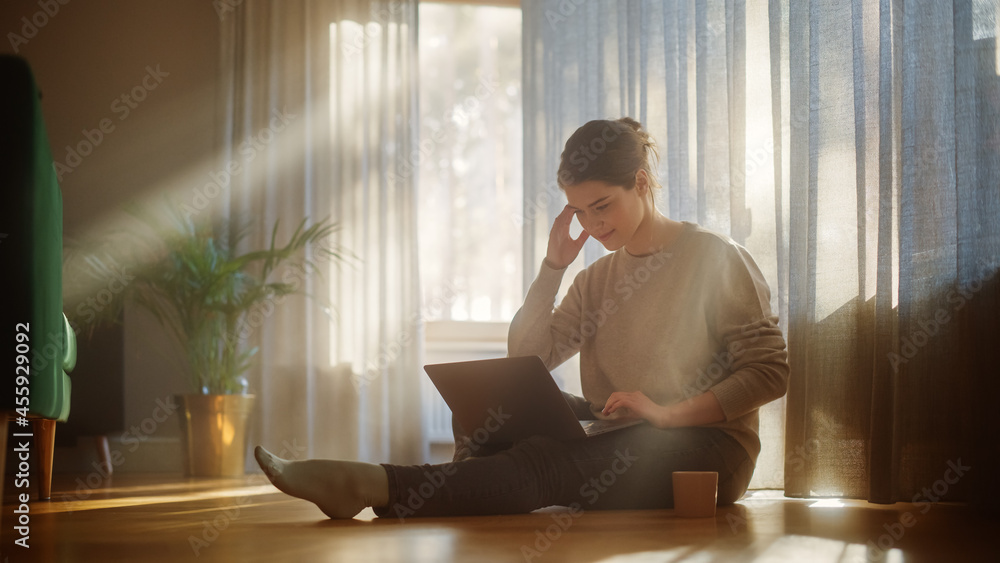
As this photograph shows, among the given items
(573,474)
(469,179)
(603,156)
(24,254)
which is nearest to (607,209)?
(603,156)

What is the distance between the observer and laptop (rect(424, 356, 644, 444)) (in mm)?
Answer: 1718

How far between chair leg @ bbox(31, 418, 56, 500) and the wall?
1490 mm

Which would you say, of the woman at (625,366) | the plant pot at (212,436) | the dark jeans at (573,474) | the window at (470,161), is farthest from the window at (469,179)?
the dark jeans at (573,474)

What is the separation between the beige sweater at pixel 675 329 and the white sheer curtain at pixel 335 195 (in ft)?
5.69

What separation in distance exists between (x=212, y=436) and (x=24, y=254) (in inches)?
78.8

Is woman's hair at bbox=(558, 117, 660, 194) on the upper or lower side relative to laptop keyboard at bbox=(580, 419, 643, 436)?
upper

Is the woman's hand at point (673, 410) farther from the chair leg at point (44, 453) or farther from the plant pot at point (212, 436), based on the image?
the plant pot at point (212, 436)

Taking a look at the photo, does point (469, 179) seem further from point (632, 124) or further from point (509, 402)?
point (509, 402)

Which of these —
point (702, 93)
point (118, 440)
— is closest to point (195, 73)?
point (118, 440)

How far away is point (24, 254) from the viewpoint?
1357 mm

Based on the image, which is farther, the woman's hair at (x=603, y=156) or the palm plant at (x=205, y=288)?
the palm plant at (x=205, y=288)

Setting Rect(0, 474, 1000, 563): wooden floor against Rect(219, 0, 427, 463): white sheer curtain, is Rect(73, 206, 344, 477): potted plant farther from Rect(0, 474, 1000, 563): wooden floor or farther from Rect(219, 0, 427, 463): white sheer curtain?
Rect(0, 474, 1000, 563): wooden floor

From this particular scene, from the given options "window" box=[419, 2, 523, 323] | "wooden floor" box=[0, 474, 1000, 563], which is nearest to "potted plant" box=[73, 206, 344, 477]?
"window" box=[419, 2, 523, 323]

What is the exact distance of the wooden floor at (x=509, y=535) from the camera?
1.20 meters
